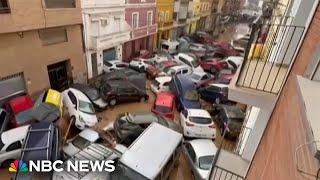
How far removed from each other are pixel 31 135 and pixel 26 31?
18.7 feet

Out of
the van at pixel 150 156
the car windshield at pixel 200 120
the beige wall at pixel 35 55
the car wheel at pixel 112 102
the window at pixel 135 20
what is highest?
the window at pixel 135 20

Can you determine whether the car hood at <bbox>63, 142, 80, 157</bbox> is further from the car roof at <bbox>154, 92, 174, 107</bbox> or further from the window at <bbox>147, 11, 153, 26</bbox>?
the window at <bbox>147, 11, 153, 26</bbox>

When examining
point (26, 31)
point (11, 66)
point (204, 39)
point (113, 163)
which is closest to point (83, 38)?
point (26, 31)

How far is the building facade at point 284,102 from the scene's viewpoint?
4.91ft

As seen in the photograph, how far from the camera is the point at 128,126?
358 inches

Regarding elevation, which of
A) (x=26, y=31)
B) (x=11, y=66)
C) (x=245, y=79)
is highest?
(x=245, y=79)

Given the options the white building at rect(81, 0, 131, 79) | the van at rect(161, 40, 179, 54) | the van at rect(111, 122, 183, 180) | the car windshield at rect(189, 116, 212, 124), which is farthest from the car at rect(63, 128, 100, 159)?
the van at rect(161, 40, 179, 54)

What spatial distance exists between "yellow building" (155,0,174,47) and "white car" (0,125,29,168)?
58.5 feet

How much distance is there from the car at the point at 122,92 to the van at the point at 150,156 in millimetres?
5017

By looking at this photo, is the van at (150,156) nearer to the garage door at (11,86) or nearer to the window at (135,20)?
the garage door at (11,86)

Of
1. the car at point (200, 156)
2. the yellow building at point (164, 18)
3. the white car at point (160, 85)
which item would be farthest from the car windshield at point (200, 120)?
the yellow building at point (164, 18)

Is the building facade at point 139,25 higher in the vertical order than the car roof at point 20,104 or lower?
higher

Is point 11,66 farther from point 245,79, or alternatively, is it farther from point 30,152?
point 245,79

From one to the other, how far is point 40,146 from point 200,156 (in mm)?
5618
